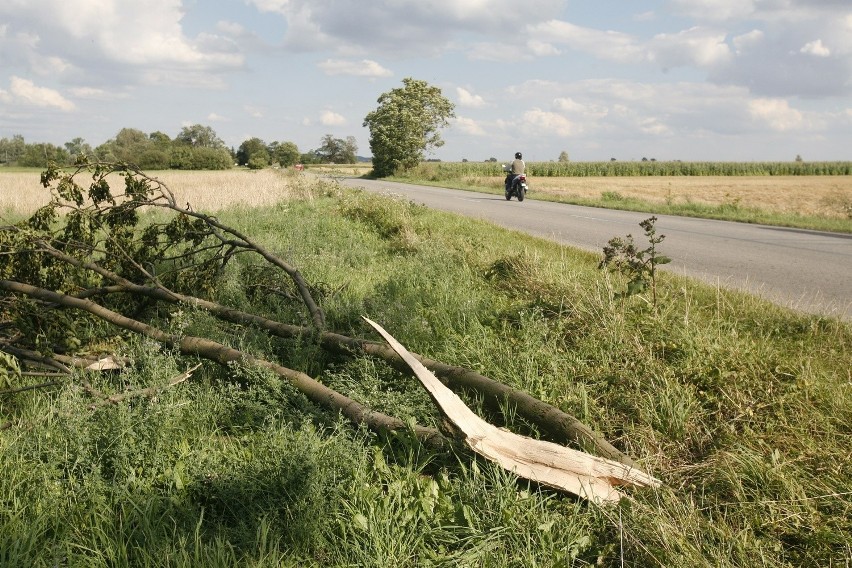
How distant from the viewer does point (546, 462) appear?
123 inches

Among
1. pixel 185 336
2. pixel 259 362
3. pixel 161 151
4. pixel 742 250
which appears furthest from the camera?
pixel 161 151

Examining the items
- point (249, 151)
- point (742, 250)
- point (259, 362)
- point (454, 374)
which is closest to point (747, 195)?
point (742, 250)

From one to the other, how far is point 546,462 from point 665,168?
281 ft

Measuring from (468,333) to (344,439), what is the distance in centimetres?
212

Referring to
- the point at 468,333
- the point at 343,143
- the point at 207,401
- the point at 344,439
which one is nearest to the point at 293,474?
the point at 344,439

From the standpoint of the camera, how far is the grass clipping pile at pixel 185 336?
3.13 meters

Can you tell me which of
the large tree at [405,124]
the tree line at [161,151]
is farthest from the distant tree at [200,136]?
the large tree at [405,124]

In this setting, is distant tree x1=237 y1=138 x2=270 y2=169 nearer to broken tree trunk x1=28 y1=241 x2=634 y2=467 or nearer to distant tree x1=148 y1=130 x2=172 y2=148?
distant tree x1=148 y1=130 x2=172 y2=148

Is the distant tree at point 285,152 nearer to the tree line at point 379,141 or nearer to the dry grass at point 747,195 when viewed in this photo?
the tree line at point 379,141

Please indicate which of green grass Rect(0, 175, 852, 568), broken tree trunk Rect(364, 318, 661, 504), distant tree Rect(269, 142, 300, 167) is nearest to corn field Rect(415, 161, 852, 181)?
distant tree Rect(269, 142, 300, 167)

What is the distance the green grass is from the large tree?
192ft

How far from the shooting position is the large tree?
208ft

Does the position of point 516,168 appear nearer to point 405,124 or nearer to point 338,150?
point 405,124

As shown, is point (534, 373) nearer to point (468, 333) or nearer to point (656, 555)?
point (468, 333)
